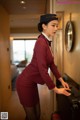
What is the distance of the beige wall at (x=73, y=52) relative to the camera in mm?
2318

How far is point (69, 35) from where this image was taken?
2.74m

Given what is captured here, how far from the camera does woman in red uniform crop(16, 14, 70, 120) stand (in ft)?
4.48

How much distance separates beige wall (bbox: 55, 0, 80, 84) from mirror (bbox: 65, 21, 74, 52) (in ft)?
0.27

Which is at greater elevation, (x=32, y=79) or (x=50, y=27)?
(x=50, y=27)

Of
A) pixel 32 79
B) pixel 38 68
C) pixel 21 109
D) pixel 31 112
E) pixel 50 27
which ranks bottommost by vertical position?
pixel 21 109

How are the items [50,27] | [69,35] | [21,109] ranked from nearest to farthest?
[50,27] → [69,35] → [21,109]

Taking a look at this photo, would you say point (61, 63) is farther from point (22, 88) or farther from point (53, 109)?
point (22, 88)

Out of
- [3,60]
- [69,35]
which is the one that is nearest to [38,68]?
[69,35]

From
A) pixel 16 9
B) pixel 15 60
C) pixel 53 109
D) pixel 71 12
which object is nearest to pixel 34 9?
pixel 16 9

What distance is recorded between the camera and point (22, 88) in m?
1.58

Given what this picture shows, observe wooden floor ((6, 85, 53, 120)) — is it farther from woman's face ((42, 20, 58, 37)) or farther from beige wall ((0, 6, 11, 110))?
woman's face ((42, 20, 58, 37))

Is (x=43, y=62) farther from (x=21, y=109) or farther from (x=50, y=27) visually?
(x=21, y=109)

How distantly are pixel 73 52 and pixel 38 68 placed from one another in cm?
128

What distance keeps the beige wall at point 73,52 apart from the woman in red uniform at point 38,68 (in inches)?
32.5
